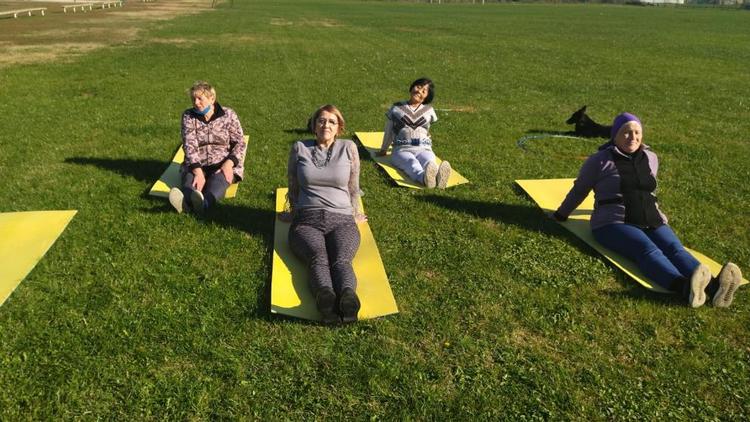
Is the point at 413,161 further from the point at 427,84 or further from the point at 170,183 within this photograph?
the point at 170,183

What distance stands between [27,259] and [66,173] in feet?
10.2

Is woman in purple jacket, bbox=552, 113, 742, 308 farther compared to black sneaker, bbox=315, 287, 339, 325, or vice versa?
woman in purple jacket, bbox=552, 113, 742, 308

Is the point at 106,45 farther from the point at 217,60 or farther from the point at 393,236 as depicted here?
the point at 393,236

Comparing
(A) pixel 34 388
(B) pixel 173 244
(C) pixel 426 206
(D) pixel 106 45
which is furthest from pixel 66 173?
(D) pixel 106 45

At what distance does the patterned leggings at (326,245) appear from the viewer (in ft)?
14.8

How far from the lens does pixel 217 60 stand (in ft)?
69.2

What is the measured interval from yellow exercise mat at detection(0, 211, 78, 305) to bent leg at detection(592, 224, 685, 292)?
6446mm

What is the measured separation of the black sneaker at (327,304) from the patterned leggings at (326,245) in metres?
0.09

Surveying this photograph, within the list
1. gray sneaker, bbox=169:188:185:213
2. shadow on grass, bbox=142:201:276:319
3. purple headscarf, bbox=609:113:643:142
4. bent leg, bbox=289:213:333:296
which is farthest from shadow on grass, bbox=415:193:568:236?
gray sneaker, bbox=169:188:185:213

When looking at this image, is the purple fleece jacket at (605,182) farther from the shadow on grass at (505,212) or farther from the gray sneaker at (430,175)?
the gray sneaker at (430,175)

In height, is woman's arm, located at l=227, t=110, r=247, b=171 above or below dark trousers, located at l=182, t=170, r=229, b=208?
above

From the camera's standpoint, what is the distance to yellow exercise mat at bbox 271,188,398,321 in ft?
14.8

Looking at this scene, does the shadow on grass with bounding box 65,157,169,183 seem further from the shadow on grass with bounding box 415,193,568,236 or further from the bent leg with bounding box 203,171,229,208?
the shadow on grass with bounding box 415,193,568,236

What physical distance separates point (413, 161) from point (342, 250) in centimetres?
354
